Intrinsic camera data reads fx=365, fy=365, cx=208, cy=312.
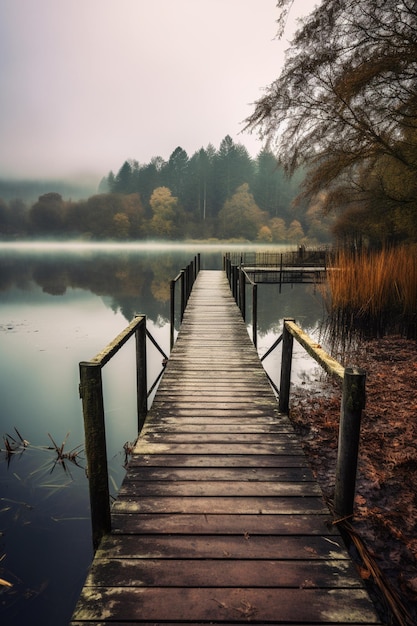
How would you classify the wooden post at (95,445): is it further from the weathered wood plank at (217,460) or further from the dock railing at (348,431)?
the dock railing at (348,431)

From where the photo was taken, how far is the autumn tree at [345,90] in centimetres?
658

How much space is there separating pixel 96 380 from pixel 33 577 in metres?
3.01

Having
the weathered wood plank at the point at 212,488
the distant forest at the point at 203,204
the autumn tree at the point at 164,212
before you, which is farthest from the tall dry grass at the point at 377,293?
the autumn tree at the point at 164,212

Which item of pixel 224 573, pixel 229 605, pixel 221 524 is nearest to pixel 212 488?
pixel 221 524

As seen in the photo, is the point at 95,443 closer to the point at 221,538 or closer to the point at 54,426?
the point at 221,538

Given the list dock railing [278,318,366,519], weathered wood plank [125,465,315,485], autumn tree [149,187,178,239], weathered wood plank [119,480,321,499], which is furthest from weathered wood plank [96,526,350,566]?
autumn tree [149,187,178,239]

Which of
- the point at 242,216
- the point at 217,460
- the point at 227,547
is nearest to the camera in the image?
the point at 227,547

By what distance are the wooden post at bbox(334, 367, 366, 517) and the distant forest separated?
220 ft

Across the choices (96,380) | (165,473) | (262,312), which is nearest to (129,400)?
(165,473)

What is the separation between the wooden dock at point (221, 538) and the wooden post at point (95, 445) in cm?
14

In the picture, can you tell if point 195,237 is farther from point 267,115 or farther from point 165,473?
point 165,473

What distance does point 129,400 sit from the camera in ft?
28.6

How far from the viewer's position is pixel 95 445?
2354 mm

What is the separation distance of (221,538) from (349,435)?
1.04 m
